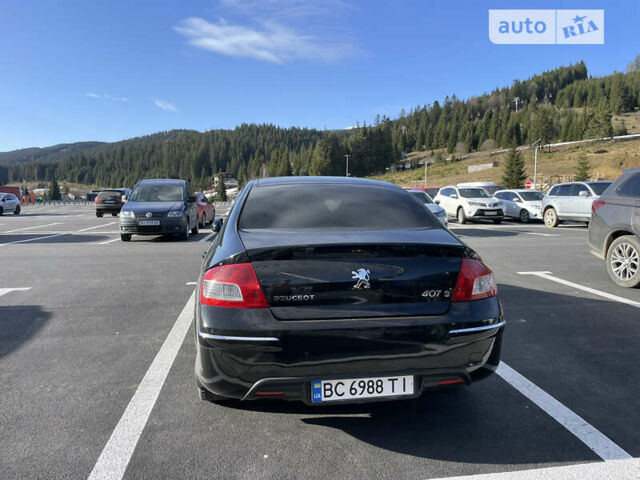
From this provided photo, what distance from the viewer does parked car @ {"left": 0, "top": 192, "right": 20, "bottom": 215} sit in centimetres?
3209

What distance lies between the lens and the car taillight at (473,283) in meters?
2.71

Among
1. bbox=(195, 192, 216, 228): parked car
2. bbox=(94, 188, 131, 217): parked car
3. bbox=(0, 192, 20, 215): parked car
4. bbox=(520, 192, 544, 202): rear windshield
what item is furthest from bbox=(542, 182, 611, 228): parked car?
bbox=(0, 192, 20, 215): parked car

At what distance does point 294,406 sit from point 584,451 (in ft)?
5.55

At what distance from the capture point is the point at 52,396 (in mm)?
3279

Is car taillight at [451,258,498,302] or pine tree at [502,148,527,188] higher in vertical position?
pine tree at [502,148,527,188]

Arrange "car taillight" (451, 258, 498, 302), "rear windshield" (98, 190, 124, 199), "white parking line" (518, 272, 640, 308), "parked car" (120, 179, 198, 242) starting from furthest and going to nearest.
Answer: "rear windshield" (98, 190, 124, 199)
"parked car" (120, 179, 198, 242)
"white parking line" (518, 272, 640, 308)
"car taillight" (451, 258, 498, 302)

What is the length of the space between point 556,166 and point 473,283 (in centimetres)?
10911

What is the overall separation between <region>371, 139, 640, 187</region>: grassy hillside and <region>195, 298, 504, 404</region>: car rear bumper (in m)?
81.1

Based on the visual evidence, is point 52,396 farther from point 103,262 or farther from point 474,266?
point 103,262

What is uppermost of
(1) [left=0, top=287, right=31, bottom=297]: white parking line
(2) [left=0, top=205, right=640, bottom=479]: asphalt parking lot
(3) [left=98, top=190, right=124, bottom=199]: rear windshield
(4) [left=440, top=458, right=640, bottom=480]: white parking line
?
(3) [left=98, top=190, right=124, bottom=199]: rear windshield

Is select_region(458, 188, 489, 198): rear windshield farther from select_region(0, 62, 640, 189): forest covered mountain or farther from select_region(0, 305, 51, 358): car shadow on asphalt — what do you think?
select_region(0, 62, 640, 189): forest covered mountain

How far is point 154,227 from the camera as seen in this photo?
13016 mm

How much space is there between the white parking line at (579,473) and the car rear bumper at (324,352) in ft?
1.68

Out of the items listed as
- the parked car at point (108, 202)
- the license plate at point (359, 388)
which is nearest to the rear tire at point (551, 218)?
the license plate at point (359, 388)
